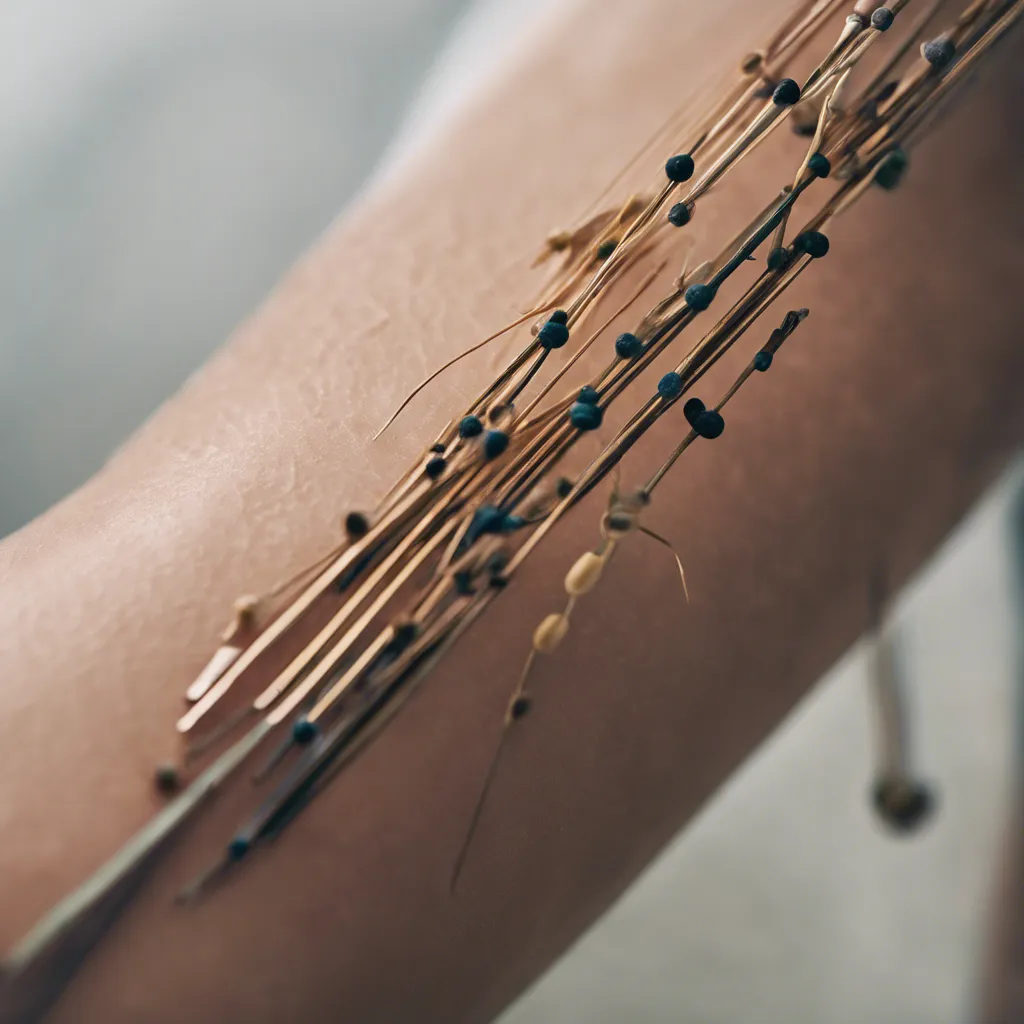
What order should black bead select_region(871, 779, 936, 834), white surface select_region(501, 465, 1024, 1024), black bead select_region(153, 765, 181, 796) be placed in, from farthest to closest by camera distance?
white surface select_region(501, 465, 1024, 1024)
black bead select_region(871, 779, 936, 834)
black bead select_region(153, 765, 181, 796)

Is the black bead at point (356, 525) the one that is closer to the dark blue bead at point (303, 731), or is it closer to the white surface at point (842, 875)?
the dark blue bead at point (303, 731)

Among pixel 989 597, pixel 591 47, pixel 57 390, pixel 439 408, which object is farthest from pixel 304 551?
pixel 989 597

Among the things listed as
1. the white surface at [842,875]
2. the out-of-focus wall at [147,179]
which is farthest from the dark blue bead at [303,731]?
the white surface at [842,875]

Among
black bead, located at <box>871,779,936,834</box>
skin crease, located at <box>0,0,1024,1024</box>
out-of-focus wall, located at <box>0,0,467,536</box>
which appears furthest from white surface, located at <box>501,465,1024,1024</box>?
out-of-focus wall, located at <box>0,0,467,536</box>

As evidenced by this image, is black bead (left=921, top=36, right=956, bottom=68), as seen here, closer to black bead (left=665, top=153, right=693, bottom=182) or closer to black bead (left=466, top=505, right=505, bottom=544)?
black bead (left=665, top=153, right=693, bottom=182)

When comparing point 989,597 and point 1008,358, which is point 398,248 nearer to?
point 1008,358

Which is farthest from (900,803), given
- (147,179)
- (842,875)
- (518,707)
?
(147,179)
